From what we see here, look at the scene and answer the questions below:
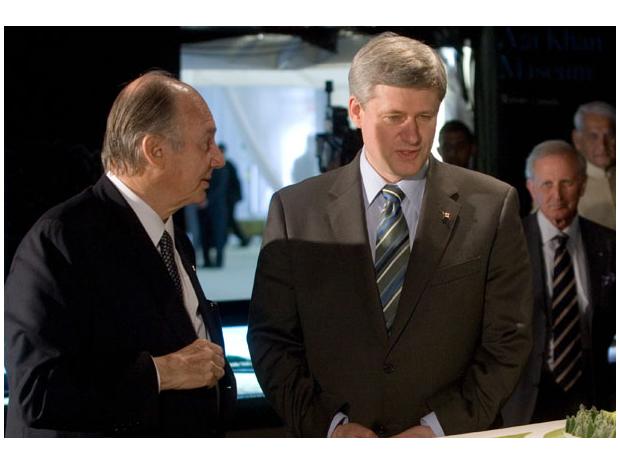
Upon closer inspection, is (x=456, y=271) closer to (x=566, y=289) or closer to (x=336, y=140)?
(x=566, y=289)

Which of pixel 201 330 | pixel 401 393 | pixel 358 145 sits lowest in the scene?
pixel 401 393

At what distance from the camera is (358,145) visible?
3.98 metres

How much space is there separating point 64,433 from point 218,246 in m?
3.26

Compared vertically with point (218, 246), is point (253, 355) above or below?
above

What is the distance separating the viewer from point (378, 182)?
109 inches

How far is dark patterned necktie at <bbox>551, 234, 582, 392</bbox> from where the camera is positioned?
12.1ft

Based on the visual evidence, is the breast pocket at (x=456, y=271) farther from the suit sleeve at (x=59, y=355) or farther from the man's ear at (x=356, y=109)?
the suit sleeve at (x=59, y=355)

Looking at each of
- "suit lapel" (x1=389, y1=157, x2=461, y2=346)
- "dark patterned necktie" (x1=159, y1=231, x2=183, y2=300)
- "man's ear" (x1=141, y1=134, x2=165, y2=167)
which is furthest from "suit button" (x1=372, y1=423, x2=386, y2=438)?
"man's ear" (x1=141, y1=134, x2=165, y2=167)

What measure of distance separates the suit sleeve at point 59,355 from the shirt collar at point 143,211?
208 mm

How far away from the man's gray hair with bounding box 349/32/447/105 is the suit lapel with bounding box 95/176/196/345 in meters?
0.72

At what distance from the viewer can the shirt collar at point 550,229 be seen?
3684 mm
